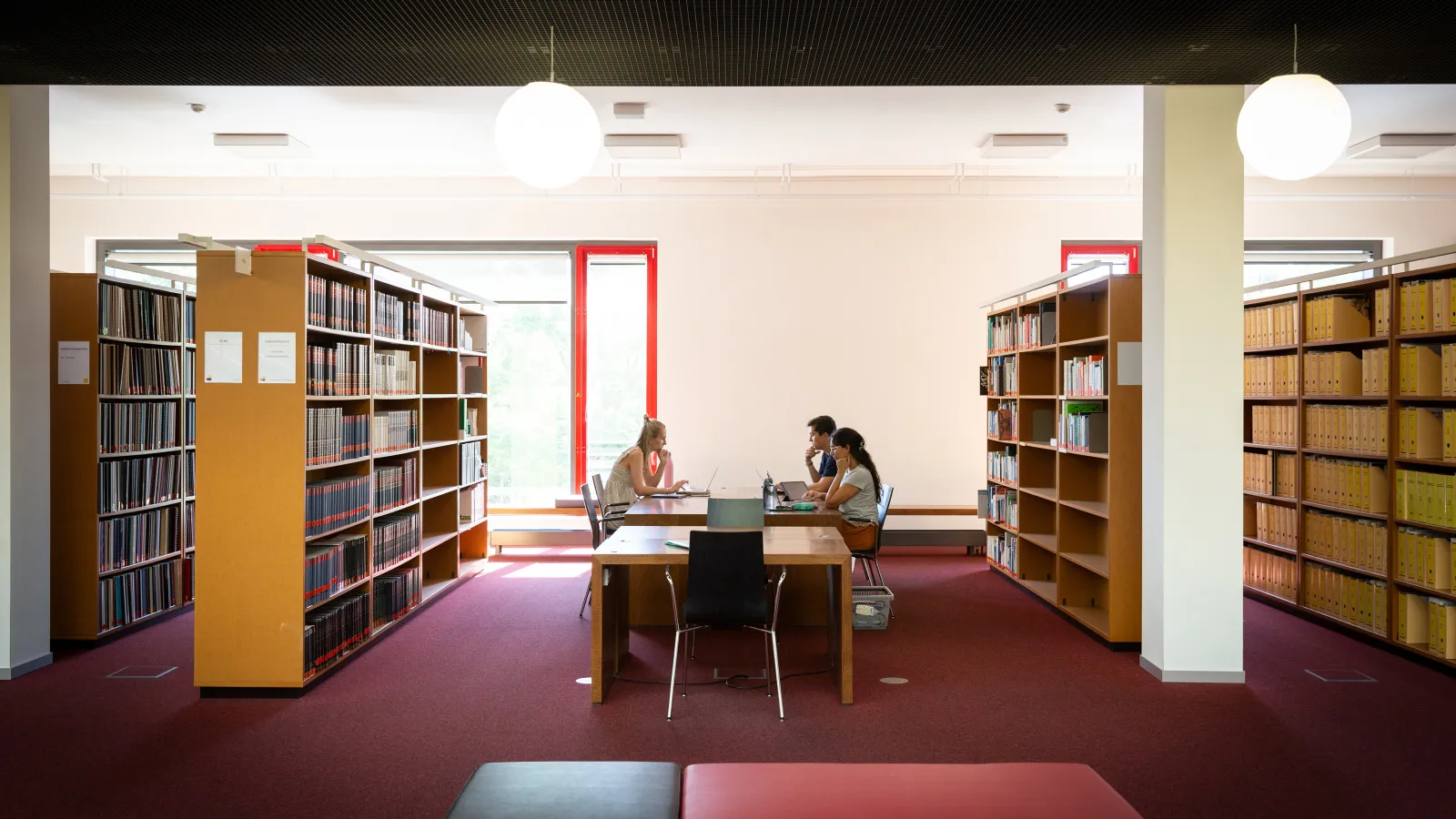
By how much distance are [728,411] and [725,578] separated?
4691mm

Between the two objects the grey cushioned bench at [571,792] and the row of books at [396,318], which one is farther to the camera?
the row of books at [396,318]

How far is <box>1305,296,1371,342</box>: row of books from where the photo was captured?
574cm

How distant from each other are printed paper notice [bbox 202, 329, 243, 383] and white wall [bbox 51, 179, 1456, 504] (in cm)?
474

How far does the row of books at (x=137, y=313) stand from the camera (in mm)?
5516

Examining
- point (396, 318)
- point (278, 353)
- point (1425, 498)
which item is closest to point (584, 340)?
point (396, 318)

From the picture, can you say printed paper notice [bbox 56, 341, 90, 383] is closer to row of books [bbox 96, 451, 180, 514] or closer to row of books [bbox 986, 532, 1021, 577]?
row of books [bbox 96, 451, 180, 514]

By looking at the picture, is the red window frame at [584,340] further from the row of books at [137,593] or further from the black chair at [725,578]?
the black chair at [725,578]

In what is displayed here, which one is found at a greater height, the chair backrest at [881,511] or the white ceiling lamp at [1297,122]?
the white ceiling lamp at [1297,122]

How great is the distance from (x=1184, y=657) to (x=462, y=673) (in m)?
4.25

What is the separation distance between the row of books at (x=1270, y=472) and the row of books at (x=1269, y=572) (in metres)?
0.53

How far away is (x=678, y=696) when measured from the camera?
15.2 feet

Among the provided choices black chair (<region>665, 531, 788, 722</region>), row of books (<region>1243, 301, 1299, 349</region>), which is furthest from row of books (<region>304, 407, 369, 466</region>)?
row of books (<region>1243, 301, 1299, 349</region>)

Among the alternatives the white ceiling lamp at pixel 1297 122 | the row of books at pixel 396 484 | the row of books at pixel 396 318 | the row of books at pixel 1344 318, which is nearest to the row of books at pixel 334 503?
the row of books at pixel 396 484

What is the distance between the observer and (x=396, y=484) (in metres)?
6.00
